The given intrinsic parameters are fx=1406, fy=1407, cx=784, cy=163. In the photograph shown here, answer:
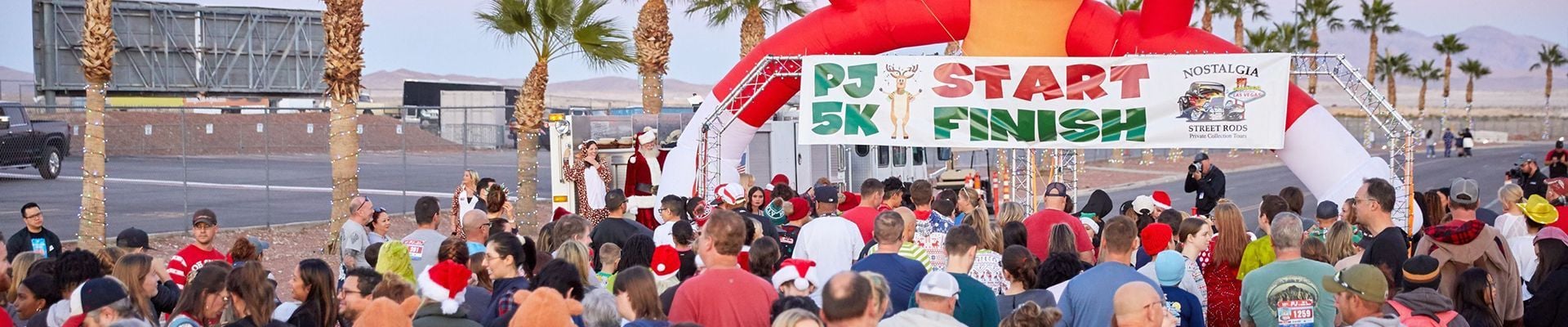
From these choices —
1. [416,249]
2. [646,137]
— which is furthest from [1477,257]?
[646,137]

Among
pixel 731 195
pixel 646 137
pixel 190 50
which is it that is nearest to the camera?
pixel 731 195

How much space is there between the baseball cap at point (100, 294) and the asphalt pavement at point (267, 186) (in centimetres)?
1208

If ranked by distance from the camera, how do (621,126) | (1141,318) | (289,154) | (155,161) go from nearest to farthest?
1. (1141,318)
2. (621,126)
3. (155,161)
4. (289,154)

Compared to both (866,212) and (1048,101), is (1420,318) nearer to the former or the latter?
(866,212)

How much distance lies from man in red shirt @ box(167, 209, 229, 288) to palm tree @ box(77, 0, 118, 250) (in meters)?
5.60

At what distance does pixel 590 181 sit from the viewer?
15.8 metres

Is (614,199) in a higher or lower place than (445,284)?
higher

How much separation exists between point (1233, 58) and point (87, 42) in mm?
11042

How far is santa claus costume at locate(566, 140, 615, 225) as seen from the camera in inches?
621

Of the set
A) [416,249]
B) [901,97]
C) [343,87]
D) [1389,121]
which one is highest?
[343,87]

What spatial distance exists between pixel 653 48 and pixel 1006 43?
406 inches

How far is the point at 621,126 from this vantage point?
58.2 feet

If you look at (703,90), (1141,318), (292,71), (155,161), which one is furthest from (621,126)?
(703,90)

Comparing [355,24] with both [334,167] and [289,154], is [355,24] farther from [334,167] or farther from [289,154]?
[289,154]
